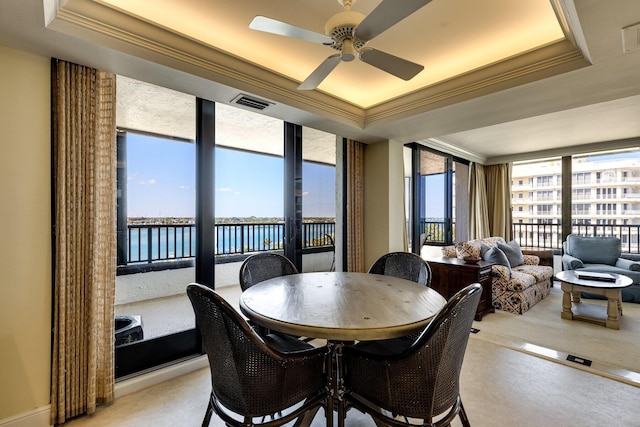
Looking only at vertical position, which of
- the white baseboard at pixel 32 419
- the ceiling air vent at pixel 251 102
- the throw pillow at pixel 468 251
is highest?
the ceiling air vent at pixel 251 102

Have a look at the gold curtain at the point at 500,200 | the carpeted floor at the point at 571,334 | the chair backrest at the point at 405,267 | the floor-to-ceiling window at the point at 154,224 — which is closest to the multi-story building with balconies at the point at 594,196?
the gold curtain at the point at 500,200

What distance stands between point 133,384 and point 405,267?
2.30 metres

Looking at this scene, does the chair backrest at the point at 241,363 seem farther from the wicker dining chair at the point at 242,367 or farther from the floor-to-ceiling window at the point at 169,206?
the floor-to-ceiling window at the point at 169,206

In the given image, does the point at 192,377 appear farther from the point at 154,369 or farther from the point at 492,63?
the point at 492,63

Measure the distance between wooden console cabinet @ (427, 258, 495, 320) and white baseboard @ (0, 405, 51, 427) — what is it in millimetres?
3971

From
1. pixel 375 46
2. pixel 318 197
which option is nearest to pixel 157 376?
pixel 318 197

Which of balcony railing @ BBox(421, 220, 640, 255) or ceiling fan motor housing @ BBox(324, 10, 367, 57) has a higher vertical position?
ceiling fan motor housing @ BBox(324, 10, 367, 57)

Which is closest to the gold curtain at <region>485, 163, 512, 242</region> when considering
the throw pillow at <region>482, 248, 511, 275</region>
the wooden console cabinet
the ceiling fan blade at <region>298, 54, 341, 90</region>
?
the throw pillow at <region>482, 248, 511, 275</region>

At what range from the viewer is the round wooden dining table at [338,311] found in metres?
1.29

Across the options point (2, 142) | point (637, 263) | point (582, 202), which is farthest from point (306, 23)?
point (582, 202)

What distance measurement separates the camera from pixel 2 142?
171 centimetres

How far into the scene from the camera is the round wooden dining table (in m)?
1.29

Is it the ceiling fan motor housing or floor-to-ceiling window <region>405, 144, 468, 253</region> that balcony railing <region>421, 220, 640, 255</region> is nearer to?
floor-to-ceiling window <region>405, 144, 468, 253</region>

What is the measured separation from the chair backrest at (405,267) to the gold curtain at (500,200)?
5069mm
